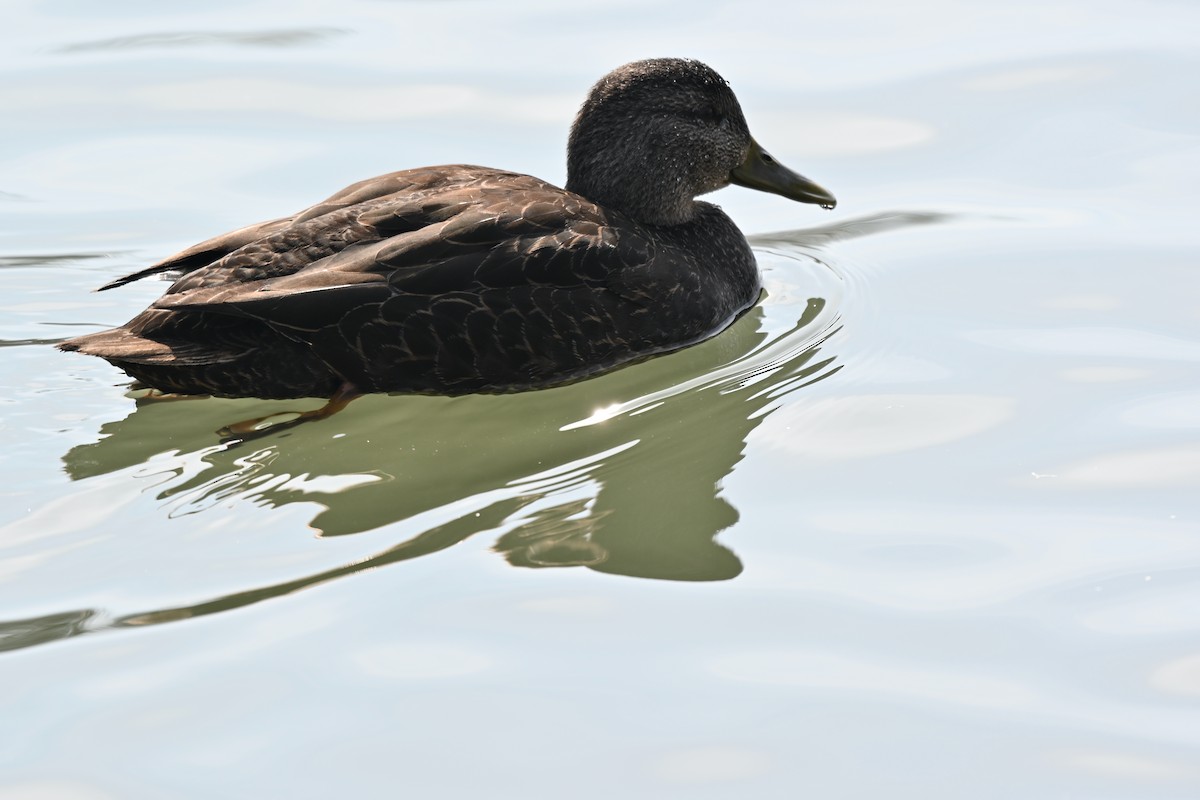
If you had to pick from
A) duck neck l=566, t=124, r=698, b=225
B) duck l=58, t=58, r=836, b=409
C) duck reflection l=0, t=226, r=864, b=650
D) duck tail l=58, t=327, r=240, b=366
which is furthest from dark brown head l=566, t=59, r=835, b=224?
duck tail l=58, t=327, r=240, b=366

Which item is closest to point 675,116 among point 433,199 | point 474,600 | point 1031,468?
point 433,199

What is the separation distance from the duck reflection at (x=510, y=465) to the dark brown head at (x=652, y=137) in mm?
925

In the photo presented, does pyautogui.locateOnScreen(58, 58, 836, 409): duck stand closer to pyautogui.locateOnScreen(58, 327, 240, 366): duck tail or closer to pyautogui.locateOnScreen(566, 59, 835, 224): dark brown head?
pyautogui.locateOnScreen(58, 327, 240, 366): duck tail

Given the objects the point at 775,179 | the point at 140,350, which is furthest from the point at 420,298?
the point at 775,179

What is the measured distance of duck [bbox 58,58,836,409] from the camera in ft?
23.0

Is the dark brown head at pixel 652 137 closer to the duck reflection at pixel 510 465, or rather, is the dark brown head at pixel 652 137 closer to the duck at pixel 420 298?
the duck at pixel 420 298

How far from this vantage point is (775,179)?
29.4 feet

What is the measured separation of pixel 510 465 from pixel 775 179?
298cm

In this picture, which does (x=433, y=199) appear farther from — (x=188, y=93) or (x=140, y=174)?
(x=188, y=93)

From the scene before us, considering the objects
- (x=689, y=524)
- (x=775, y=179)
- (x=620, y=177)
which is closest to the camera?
(x=689, y=524)

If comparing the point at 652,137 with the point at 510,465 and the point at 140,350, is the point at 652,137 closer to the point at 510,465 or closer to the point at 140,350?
the point at 510,465

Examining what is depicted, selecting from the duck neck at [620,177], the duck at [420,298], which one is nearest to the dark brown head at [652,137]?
the duck neck at [620,177]

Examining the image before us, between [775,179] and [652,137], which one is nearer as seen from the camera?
[652,137]

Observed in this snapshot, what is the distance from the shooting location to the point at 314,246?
284 inches
